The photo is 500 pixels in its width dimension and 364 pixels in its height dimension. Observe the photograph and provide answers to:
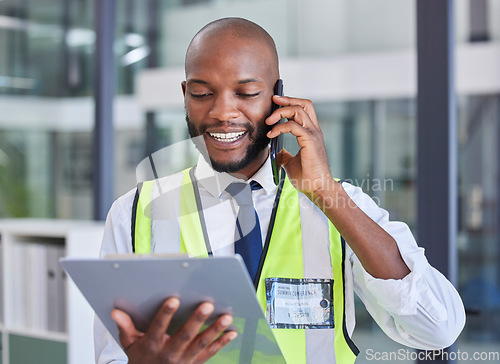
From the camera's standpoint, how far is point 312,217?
1.44m

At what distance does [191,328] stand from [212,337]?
0.14ft

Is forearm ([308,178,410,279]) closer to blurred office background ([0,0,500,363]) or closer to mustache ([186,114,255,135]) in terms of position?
Result: mustache ([186,114,255,135])

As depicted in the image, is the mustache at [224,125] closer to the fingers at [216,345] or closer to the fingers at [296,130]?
the fingers at [296,130]

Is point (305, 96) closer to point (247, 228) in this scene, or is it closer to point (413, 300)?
point (247, 228)

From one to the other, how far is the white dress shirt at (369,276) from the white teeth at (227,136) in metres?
0.13

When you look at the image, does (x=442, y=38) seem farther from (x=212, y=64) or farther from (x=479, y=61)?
(x=212, y=64)

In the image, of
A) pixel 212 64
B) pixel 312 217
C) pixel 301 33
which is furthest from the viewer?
pixel 301 33

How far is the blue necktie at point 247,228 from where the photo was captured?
4.50ft

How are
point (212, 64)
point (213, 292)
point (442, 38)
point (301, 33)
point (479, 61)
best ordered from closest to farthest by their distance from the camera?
point (213, 292) → point (212, 64) → point (442, 38) → point (479, 61) → point (301, 33)

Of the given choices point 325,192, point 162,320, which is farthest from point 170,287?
point 325,192

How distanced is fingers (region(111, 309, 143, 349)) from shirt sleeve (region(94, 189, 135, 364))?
0.38 metres

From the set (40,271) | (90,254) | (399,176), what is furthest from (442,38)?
(40,271)

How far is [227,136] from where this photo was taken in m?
1.35

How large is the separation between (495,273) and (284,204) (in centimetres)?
156
